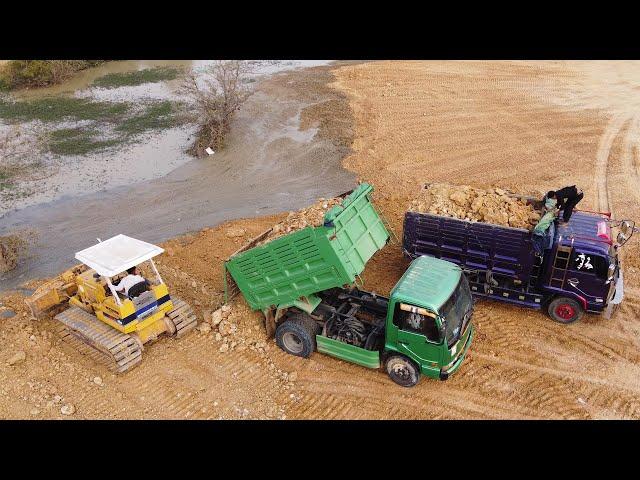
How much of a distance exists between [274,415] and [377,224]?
13.4 ft

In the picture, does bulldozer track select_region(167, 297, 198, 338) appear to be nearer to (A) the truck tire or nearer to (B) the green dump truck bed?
(B) the green dump truck bed

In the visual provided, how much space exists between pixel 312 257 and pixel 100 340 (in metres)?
4.33

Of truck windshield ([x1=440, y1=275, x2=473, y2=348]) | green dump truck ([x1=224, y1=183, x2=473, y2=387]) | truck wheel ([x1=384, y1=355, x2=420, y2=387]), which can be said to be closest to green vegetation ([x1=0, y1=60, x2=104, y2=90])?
green dump truck ([x1=224, y1=183, x2=473, y2=387])

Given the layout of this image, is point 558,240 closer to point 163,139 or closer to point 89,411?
point 89,411

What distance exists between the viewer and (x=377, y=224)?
10.4 m

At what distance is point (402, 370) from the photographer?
9.23 metres

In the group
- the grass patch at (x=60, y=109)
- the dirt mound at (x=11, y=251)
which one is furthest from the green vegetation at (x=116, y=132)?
the dirt mound at (x=11, y=251)

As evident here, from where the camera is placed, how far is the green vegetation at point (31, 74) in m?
27.7

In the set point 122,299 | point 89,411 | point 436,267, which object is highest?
point 436,267

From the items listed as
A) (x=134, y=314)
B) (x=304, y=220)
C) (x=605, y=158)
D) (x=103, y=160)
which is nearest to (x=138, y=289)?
(x=134, y=314)

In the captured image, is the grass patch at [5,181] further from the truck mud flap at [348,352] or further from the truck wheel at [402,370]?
the truck wheel at [402,370]

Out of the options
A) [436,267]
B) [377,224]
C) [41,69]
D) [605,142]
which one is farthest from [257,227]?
[41,69]

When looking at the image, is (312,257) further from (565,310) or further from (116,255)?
(565,310)

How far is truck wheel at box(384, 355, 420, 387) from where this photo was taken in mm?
9094
